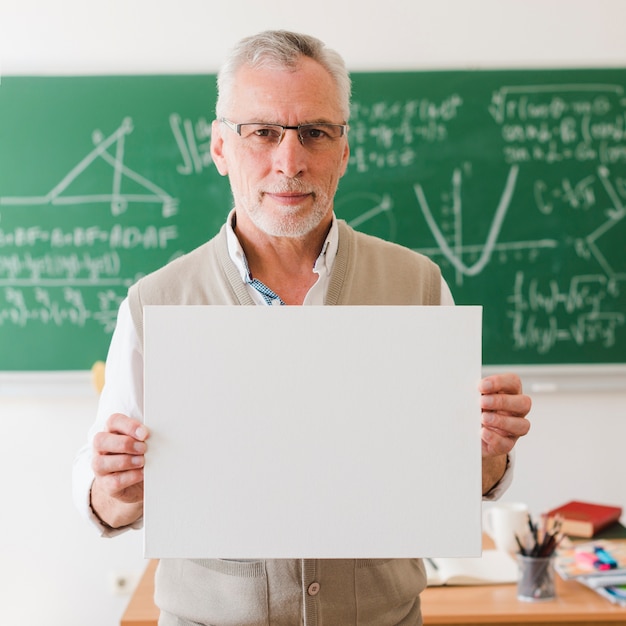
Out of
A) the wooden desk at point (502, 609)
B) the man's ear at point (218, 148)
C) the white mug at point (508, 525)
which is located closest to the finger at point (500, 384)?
the man's ear at point (218, 148)

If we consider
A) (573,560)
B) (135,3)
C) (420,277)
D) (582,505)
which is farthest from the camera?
(135,3)

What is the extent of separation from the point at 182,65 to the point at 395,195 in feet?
2.85

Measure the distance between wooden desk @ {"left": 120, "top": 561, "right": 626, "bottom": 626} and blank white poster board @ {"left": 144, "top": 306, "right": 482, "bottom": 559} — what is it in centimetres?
81

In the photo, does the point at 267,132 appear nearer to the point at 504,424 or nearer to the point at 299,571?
the point at 504,424

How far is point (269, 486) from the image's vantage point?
1168 millimetres

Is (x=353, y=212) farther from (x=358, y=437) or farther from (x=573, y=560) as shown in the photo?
(x=358, y=437)

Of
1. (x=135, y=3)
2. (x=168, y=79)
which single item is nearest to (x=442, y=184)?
(x=168, y=79)

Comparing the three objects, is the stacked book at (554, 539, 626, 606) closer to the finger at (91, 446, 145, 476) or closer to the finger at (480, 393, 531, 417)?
the finger at (480, 393, 531, 417)

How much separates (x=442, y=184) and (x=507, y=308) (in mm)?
498

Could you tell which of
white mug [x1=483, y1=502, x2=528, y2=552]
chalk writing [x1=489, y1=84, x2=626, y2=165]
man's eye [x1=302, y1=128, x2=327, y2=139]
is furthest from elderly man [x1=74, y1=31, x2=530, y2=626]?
chalk writing [x1=489, y1=84, x2=626, y2=165]

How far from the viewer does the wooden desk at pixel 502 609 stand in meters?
1.87

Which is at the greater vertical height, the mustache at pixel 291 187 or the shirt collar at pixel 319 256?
the mustache at pixel 291 187

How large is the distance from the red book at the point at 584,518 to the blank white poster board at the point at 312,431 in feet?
4.11

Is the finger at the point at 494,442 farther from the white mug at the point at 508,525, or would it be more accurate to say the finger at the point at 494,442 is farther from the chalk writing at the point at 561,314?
the chalk writing at the point at 561,314
